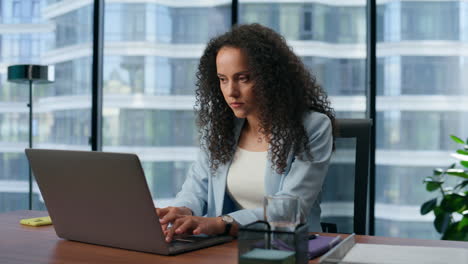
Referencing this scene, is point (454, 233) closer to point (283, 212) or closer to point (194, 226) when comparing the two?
point (194, 226)

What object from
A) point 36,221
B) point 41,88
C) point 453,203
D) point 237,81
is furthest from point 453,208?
point 41,88

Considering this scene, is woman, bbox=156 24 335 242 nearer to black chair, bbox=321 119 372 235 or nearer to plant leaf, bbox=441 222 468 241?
black chair, bbox=321 119 372 235

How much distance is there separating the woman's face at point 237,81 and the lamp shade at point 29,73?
2.38m

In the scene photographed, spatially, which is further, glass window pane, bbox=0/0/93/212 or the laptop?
glass window pane, bbox=0/0/93/212

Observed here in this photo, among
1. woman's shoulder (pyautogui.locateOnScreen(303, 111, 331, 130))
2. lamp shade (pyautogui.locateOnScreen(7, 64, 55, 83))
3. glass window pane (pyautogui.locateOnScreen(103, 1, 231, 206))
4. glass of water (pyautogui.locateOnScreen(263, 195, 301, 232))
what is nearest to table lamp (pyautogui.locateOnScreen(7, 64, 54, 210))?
lamp shade (pyautogui.locateOnScreen(7, 64, 55, 83))

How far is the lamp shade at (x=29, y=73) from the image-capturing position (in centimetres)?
369

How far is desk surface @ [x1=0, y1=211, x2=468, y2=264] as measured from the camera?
1.12m

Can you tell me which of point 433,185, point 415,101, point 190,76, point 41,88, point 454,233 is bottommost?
point 454,233

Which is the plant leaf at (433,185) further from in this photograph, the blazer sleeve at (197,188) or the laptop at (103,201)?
the laptop at (103,201)

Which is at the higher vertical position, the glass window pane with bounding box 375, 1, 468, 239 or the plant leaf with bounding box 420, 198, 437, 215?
the glass window pane with bounding box 375, 1, 468, 239

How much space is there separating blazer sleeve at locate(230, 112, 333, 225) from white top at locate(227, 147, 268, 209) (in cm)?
8

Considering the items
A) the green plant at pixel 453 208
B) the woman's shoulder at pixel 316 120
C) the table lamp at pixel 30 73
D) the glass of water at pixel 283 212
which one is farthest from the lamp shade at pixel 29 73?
the glass of water at pixel 283 212

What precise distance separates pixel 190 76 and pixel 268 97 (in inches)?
100

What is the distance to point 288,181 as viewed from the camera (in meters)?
1.58
